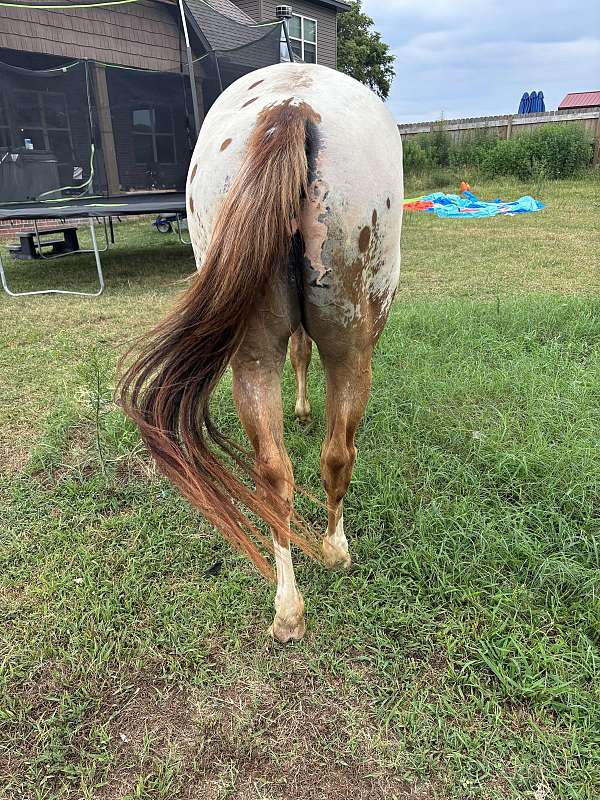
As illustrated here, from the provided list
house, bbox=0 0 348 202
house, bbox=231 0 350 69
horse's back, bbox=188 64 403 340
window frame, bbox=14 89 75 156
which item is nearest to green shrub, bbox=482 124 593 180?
house, bbox=231 0 350 69

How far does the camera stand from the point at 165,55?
7.85 m

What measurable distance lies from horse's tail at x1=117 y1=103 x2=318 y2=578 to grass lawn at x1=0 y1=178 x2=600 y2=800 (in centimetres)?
15

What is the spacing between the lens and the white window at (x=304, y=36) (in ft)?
41.0

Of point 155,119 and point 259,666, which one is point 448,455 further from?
point 155,119

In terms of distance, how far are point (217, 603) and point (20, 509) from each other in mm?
963

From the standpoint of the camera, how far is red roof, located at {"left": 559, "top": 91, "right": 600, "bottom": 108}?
2300cm

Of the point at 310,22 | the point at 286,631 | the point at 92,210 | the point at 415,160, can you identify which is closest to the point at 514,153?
the point at 415,160

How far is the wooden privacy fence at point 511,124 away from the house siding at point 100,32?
23.8 feet

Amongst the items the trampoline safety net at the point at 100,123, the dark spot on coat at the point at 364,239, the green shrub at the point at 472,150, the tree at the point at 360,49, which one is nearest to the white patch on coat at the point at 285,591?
the dark spot on coat at the point at 364,239

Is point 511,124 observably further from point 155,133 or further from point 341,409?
point 341,409

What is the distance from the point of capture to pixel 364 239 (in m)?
1.20

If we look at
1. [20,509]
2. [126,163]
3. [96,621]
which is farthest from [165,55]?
[96,621]

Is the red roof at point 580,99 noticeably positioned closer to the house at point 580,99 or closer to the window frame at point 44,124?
the house at point 580,99

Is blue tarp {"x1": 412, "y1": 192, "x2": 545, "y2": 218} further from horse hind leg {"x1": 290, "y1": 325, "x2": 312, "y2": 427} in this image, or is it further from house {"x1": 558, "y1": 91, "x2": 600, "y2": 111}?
house {"x1": 558, "y1": 91, "x2": 600, "y2": 111}
